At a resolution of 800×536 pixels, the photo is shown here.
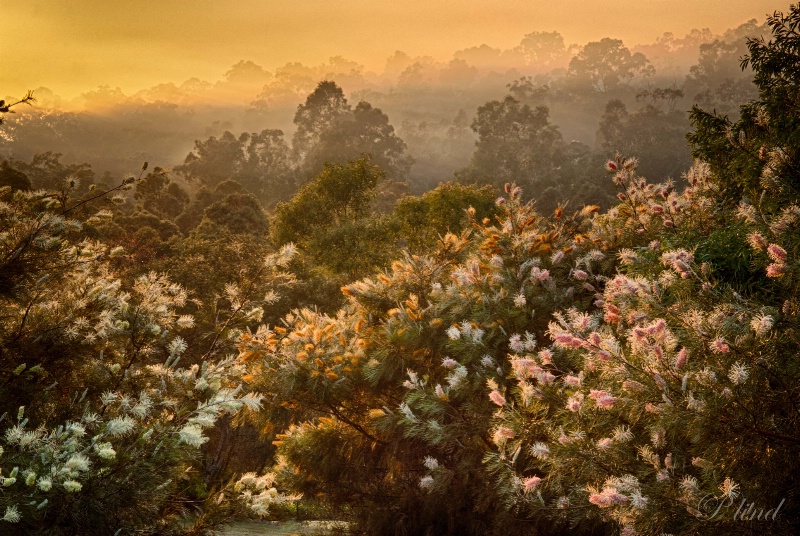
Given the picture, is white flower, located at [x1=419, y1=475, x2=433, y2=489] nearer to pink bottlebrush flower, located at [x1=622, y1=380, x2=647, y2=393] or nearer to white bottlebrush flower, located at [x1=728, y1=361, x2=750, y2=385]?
pink bottlebrush flower, located at [x1=622, y1=380, x2=647, y2=393]

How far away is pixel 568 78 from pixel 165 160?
2748 inches

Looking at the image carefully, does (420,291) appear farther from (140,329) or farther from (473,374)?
(140,329)

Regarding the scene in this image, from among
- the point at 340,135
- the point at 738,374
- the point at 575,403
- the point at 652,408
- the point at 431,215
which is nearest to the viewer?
the point at 738,374

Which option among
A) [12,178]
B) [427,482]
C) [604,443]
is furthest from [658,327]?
[12,178]

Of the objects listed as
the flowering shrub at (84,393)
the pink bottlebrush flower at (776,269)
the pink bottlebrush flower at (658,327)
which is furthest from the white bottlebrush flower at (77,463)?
the pink bottlebrush flower at (776,269)

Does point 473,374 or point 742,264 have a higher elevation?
point 742,264

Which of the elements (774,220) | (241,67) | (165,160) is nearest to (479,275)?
(774,220)

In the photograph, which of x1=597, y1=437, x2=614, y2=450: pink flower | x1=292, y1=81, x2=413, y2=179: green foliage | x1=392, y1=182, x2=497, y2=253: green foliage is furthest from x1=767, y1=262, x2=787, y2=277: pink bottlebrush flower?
x1=292, y1=81, x2=413, y2=179: green foliage

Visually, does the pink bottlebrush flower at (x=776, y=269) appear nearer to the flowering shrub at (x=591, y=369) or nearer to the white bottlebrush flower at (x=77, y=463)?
the flowering shrub at (x=591, y=369)

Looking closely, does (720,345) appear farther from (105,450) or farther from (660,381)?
(105,450)

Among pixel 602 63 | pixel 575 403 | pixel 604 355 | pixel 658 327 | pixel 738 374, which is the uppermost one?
pixel 602 63

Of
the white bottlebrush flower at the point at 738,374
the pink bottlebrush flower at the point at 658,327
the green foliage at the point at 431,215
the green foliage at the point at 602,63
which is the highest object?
the green foliage at the point at 602,63

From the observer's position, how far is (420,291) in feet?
30.5

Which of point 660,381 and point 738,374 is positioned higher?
point 738,374
